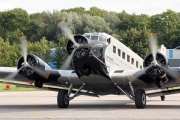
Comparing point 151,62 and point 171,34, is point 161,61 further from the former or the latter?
point 171,34

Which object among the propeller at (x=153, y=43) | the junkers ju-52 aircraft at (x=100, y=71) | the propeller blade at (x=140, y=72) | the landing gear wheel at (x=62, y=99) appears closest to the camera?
the junkers ju-52 aircraft at (x=100, y=71)

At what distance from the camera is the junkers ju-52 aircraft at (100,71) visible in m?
27.8

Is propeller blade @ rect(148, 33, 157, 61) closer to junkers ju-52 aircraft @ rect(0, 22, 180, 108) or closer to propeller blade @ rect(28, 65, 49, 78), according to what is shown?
junkers ju-52 aircraft @ rect(0, 22, 180, 108)

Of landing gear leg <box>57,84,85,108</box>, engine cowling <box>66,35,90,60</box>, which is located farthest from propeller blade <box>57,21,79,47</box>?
landing gear leg <box>57,84,85,108</box>

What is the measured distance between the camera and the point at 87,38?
27.6 m

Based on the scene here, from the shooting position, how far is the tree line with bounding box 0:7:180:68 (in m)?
106

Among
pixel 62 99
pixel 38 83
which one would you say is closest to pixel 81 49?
pixel 62 99

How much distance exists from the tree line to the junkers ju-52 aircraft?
64206mm

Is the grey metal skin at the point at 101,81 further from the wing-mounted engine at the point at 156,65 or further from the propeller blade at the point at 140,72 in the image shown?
the wing-mounted engine at the point at 156,65

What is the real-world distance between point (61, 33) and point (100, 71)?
94618 mm

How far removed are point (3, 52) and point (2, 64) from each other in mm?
5214

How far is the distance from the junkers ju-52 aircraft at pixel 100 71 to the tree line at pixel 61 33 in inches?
2528

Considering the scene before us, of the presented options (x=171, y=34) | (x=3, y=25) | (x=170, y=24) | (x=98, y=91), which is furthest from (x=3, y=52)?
(x=98, y=91)

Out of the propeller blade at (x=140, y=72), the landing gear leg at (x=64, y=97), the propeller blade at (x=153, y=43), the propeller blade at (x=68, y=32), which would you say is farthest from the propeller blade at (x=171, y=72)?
the landing gear leg at (x=64, y=97)
